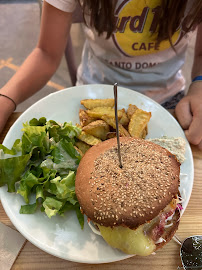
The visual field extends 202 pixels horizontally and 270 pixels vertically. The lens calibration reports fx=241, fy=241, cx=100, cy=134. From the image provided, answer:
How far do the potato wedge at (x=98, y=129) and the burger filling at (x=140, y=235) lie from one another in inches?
19.7

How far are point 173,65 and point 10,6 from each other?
3.68 meters

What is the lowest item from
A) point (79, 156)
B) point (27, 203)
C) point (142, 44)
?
point (27, 203)

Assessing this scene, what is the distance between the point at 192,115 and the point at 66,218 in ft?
2.91

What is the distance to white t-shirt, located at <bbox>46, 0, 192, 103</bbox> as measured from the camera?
51.7 inches

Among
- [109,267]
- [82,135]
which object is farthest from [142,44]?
[109,267]

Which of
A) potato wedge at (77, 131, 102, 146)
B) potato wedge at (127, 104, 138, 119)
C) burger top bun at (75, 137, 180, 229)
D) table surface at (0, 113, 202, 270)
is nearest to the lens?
burger top bun at (75, 137, 180, 229)

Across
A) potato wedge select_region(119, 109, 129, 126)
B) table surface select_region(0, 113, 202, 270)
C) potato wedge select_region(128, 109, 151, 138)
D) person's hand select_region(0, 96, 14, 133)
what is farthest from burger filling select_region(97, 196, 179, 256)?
person's hand select_region(0, 96, 14, 133)

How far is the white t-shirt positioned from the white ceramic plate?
0.81ft

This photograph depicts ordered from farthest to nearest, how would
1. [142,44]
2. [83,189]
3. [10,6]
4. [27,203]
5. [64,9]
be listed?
[10,6] → [142,44] → [64,9] → [27,203] → [83,189]

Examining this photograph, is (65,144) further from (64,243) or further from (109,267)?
(109,267)

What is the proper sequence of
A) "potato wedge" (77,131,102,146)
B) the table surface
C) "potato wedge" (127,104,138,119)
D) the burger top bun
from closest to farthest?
the burger top bun < the table surface < "potato wedge" (77,131,102,146) < "potato wedge" (127,104,138,119)

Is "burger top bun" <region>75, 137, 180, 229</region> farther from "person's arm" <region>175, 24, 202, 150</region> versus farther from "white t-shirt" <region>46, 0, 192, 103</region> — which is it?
"white t-shirt" <region>46, 0, 192, 103</region>

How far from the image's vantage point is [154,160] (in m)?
1.00

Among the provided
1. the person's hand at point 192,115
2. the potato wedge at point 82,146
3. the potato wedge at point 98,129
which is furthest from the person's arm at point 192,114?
the potato wedge at point 82,146
